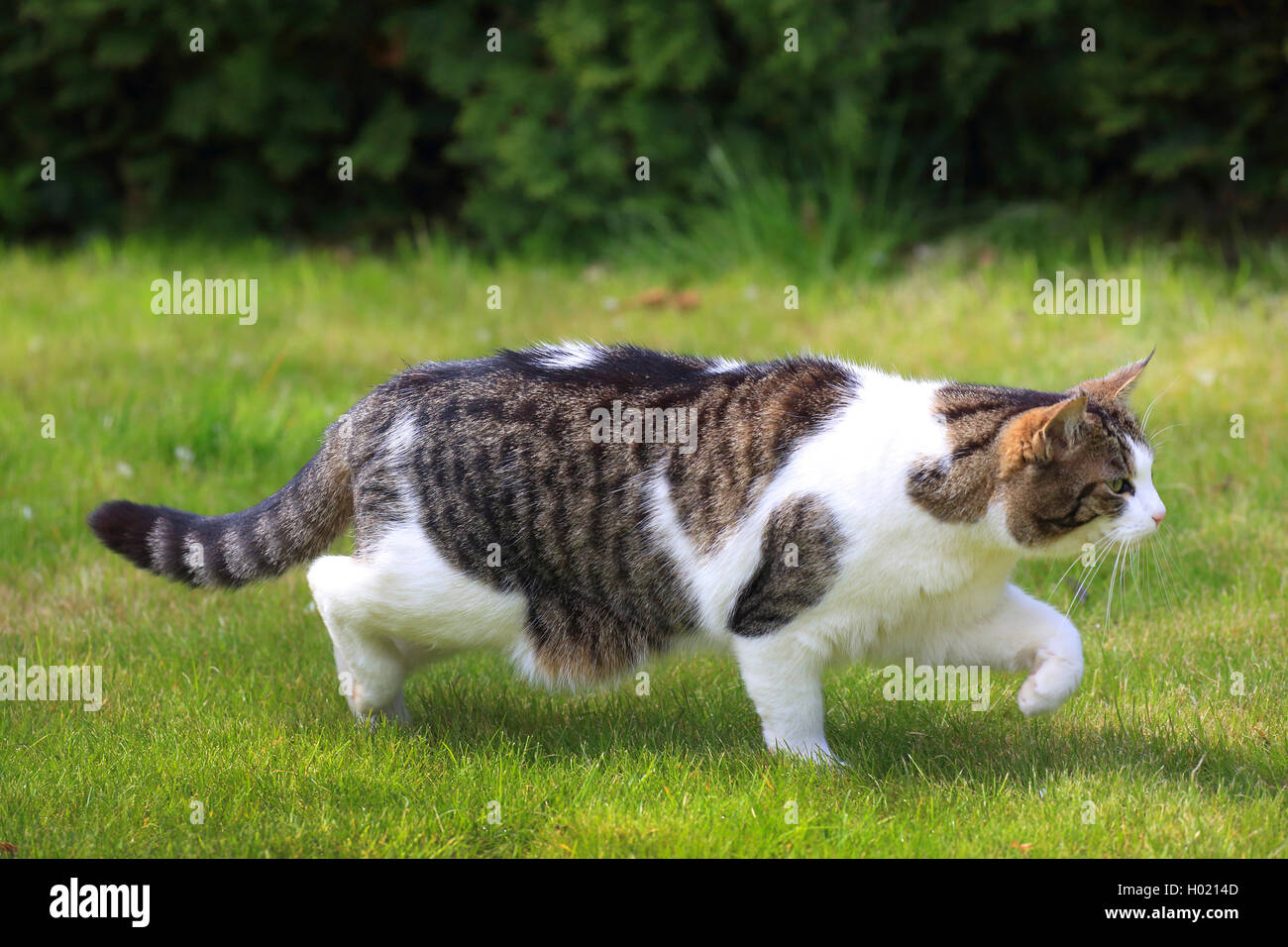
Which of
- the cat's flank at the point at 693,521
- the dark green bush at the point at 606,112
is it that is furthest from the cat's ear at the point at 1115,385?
the dark green bush at the point at 606,112

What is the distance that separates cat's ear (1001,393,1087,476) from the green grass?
2.61ft

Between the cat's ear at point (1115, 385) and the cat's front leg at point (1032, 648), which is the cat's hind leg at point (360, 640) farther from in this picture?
the cat's ear at point (1115, 385)

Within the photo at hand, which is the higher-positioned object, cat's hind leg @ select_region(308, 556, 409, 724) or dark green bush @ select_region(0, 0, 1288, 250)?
dark green bush @ select_region(0, 0, 1288, 250)

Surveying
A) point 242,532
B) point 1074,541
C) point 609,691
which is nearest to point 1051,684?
point 1074,541

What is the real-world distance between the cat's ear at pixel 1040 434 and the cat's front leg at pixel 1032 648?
42 centimetres

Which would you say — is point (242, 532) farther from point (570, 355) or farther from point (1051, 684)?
point (1051, 684)

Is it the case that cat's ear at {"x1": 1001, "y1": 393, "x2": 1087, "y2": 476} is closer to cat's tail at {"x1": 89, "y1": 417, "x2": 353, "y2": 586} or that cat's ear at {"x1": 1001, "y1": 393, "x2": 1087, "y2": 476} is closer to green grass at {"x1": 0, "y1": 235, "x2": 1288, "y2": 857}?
green grass at {"x1": 0, "y1": 235, "x2": 1288, "y2": 857}

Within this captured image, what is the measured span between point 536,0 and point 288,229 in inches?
89.8

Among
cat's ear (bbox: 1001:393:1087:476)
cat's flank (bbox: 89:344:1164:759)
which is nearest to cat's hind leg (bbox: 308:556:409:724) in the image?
cat's flank (bbox: 89:344:1164:759)

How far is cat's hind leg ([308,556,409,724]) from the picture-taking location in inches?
140

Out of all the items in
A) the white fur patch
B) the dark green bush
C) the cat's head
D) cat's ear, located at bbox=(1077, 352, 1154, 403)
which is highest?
the dark green bush

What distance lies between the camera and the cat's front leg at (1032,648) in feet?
11.2

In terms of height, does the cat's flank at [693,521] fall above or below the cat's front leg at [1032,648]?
above

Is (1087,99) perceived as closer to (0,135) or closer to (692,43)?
(692,43)
